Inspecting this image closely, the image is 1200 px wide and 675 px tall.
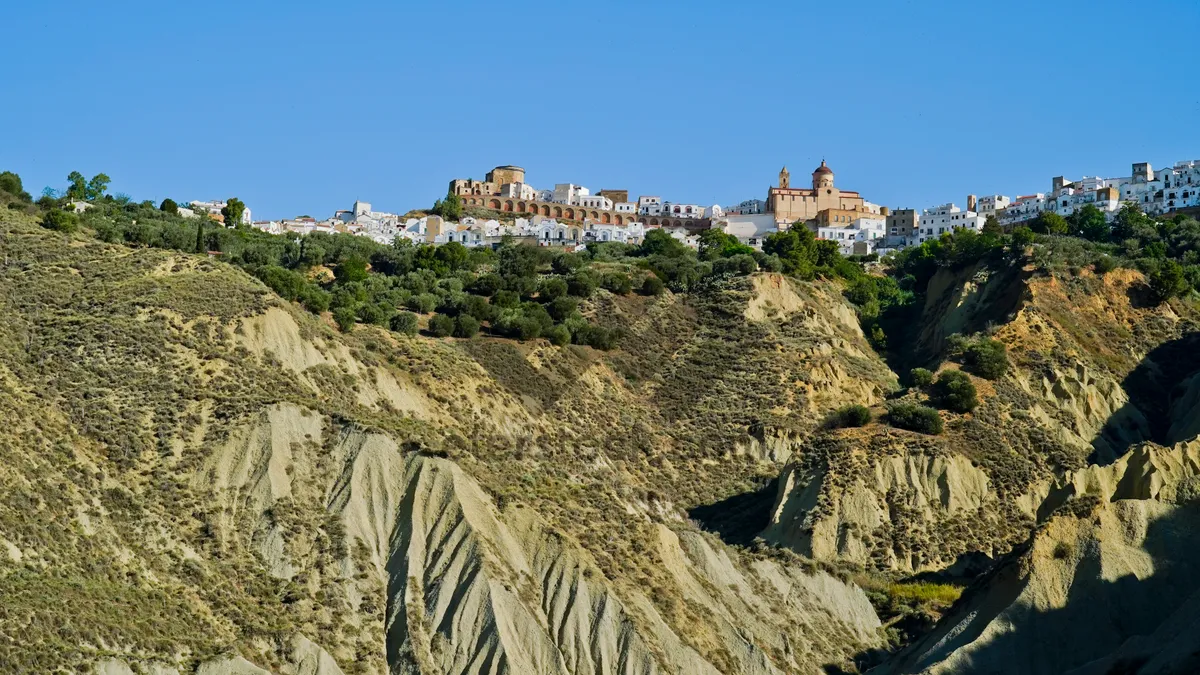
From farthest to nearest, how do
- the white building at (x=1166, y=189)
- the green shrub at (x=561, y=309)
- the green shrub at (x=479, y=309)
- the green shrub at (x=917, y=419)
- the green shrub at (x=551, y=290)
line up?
the white building at (x=1166, y=189) < the green shrub at (x=551, y=290) < the green shrub at (x=561, y=309) < the green shrub at (x=479, y=309) < the green shrub at (x=917, y=419)

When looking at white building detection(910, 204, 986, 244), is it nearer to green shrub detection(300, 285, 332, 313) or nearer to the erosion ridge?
the erosion ridge

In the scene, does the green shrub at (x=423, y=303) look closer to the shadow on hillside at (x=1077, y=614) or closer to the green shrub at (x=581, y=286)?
the green shrub at (x=581, y=286)

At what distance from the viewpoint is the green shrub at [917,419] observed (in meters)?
72.4

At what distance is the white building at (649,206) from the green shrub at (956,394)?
76370mm

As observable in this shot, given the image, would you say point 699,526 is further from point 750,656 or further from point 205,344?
point 205,344

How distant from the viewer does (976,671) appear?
52000 mm

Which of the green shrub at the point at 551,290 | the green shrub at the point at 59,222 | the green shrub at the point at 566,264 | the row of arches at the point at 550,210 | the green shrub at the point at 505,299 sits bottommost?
the green shrub at the point at 505,299

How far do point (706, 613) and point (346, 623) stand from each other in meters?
10.9

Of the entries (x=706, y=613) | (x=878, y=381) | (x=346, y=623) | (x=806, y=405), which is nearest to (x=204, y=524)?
(x=346, y=623)

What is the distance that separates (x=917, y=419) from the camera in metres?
72.8

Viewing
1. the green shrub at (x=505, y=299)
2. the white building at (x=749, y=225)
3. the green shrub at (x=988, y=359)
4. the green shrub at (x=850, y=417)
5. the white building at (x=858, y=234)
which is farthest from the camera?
the white building at (x=749, y=225)

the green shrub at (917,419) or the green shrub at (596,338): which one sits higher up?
the green shrub at (596,338)

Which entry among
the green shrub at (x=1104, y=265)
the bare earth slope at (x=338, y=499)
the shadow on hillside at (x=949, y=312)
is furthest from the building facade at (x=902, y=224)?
the bare earth slope at (x=338, y=499)

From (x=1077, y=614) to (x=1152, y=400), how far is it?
3089cm
